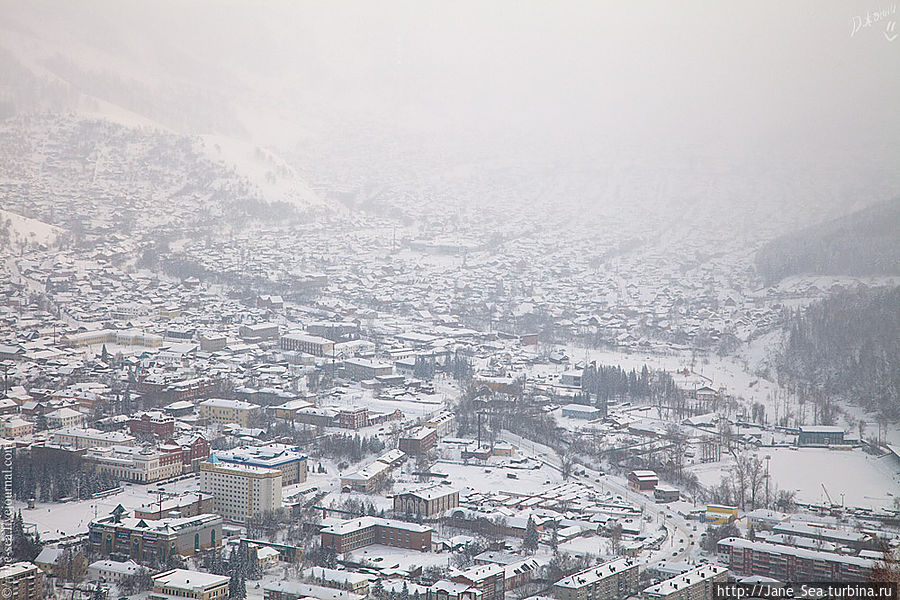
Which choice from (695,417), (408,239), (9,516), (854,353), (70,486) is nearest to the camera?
(9,516)

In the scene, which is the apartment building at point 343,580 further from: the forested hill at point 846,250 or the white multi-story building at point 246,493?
the forested hill at point 846,250

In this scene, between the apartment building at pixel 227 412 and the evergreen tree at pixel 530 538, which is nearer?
the evergreen tree at pixel 530 538

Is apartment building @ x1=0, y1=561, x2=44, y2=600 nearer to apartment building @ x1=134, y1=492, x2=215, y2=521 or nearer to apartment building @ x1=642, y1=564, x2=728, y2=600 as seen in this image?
apartment building @ x1=134, y1=492, x2=215, y2=521

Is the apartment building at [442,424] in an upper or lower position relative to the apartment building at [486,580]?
upper

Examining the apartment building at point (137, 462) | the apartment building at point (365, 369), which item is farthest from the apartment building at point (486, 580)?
the apartment building at point (365, 369)

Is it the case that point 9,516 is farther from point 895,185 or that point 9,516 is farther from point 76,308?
point 895,185

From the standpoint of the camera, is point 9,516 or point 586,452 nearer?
point 9,516

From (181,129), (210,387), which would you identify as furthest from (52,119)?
(210,387)
